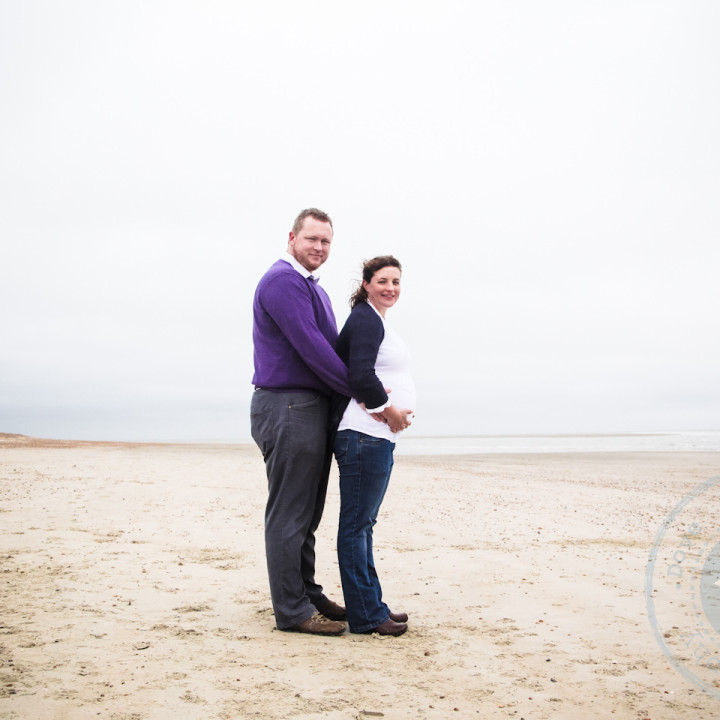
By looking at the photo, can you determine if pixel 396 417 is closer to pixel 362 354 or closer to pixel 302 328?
pixel 362 354

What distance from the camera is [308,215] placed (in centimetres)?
374

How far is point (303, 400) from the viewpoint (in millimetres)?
3518

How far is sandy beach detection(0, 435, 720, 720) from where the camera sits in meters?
2.51

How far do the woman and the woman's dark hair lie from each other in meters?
0.16

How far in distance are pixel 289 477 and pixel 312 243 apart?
4.73ft

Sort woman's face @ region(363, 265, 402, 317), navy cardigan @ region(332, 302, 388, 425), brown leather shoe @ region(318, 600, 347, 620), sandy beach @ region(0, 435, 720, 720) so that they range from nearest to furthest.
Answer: sandy beach @ region(0, 435, 720, 720) < navy cardigan @ region(332, 302, 388, 425) < woman's face @ region(363, 265, 402, 317) < brown leather shoe @ region(318, 600, 347, 620)

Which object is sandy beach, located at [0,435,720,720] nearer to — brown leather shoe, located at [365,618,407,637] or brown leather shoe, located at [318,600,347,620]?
brown leather shoe, located at [365,618,407,637]

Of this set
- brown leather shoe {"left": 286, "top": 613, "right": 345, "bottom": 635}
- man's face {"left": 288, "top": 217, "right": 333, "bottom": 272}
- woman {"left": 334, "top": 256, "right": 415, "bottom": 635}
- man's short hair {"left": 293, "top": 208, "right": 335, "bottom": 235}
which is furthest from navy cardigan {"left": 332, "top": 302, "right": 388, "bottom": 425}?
brown leather shoe {"left": 286, "top": 613, "right": 345, "bottom": 635}

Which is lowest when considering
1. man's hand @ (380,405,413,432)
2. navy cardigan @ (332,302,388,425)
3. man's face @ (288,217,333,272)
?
man's hand @ (380,405,413,432)

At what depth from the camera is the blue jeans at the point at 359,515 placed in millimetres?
3477

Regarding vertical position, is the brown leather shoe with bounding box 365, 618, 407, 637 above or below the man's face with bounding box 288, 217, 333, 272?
below

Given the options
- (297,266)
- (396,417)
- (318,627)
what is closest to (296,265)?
(297,266)

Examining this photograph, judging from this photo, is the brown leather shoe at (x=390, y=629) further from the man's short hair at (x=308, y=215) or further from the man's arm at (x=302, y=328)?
the man's short hair at (x=308, y=215)

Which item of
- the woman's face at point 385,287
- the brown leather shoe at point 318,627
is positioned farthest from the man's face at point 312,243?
the brown leather shoe at point 318,627
